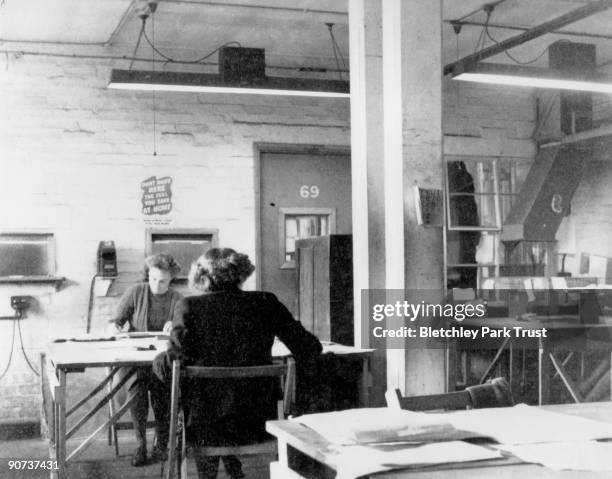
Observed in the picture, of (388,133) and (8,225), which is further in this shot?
(8,225)

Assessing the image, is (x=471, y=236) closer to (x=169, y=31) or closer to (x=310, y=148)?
(x=310, y=148)

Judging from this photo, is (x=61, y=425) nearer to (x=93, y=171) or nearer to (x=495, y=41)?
(x=93, y=171)

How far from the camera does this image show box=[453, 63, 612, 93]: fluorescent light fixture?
20.7 ft

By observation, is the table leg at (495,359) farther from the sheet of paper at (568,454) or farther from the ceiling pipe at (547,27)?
the sheet of paper at (568,454)

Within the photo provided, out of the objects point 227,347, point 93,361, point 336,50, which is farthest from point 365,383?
point 336,50

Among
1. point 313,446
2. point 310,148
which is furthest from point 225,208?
point 313,446

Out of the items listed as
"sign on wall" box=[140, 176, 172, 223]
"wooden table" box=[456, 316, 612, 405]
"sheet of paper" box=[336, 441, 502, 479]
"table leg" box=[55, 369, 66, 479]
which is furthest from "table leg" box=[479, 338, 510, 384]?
"sheet of paper" box=[336, 441, 502, 479]

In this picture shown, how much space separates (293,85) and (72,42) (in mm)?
2099

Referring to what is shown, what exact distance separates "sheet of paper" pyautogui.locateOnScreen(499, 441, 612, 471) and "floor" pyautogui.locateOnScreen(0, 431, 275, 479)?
3689 mm

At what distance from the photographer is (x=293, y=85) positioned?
6883 mm

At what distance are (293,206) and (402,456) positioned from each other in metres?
6.61

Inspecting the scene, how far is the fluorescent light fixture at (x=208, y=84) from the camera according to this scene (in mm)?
6590

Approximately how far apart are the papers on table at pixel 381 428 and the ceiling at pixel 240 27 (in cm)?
511

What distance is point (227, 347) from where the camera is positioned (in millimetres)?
4160
